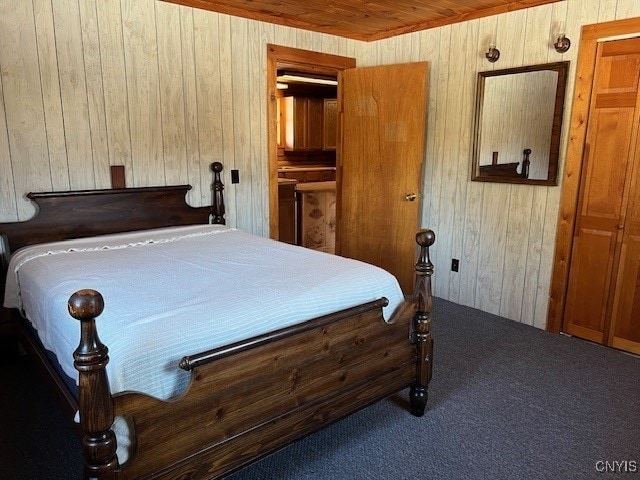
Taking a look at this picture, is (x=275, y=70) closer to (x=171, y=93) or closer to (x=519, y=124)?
(x=171, y=93)

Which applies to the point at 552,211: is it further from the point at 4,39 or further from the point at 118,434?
the point at 4,39

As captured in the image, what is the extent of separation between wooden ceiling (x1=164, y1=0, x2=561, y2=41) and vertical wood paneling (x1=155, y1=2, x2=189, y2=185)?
0.17m

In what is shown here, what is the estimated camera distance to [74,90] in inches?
120

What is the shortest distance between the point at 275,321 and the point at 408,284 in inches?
105

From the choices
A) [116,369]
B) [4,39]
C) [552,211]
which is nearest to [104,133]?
[4,39]

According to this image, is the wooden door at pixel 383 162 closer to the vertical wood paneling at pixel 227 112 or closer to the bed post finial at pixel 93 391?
the vertical wood paneling at pixel 227 112

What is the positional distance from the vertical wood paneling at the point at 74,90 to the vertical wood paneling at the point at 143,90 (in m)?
0.29

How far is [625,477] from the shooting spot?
2.01 metres

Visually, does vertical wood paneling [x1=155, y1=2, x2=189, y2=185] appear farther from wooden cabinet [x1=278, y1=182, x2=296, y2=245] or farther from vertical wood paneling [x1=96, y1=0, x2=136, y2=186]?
wooden cabinet [x1=278, y1=182, x2=296, y2=245]

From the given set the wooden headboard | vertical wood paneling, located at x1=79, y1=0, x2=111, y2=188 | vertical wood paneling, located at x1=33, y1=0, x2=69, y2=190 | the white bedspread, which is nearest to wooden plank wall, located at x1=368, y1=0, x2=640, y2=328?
the white bedspread

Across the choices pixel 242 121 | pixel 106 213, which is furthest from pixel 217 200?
pixel 106 213

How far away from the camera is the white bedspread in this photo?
158 cm

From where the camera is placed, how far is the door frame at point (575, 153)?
304 cm

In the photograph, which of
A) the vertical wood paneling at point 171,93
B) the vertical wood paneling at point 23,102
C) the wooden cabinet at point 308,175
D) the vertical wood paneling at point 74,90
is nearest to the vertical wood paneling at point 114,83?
the vertical wood paneling at point 74,90
